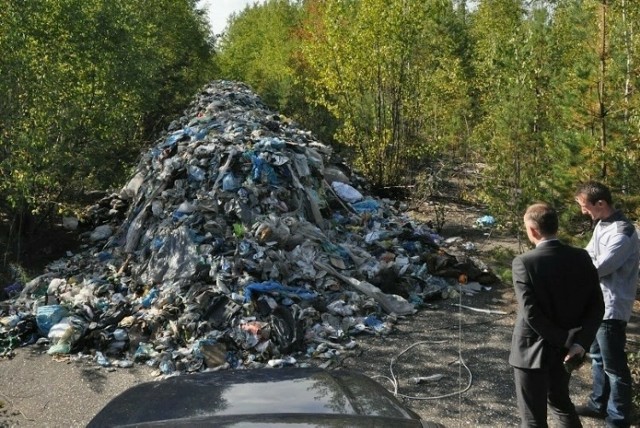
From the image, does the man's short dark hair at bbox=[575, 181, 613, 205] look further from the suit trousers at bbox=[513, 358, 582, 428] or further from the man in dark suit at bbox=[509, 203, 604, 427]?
the suit trousers at bbox=[513, 358, 582, 428]

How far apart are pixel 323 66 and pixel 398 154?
2.85 metres

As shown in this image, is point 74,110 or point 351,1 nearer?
point 74,110

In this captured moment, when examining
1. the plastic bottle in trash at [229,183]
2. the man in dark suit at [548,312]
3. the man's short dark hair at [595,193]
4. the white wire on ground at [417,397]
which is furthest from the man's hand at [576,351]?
the plastic bottle in trash at [229,183]

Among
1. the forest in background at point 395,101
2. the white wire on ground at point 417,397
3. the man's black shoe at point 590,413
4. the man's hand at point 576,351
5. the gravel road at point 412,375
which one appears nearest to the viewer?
the man's hand at point 576,351

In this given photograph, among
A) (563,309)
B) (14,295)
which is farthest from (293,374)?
(14,295)

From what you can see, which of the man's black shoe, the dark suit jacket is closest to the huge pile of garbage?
the man's black shoe

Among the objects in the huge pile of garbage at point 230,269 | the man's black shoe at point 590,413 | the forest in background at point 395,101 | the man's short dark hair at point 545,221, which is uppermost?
the forest in background at point 395,101

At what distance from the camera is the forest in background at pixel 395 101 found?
7230mm

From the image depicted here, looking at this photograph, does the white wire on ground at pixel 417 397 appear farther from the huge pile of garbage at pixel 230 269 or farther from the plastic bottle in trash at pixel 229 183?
the plastic bottle in trash at pixel 229 183

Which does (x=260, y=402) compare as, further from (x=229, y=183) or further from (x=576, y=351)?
(x=229, y=183)

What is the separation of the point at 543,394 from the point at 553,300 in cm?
55

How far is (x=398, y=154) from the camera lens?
15734mm

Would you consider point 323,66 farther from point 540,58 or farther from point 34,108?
point 34,108

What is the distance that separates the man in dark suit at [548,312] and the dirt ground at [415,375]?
1616mm
